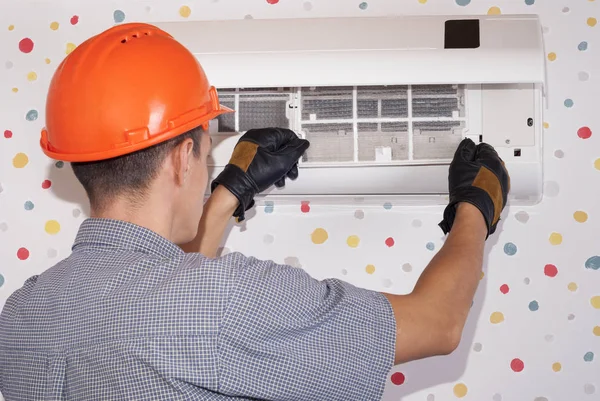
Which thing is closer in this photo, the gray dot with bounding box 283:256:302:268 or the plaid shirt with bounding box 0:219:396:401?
the plaid shirt with bounding box 0:219:396:401

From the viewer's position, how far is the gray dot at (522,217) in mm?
1488

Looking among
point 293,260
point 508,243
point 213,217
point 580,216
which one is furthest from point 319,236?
point 580,216

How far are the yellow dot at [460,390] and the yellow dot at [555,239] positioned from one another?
0.34 metres

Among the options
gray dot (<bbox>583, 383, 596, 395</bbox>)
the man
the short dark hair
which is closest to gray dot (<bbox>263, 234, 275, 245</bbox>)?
the man

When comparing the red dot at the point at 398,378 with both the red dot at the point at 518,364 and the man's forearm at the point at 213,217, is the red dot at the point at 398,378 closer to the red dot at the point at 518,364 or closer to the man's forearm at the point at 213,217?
the red dot at the point at 518,364

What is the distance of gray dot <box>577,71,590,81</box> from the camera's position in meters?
1.48

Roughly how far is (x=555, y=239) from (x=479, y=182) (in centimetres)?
35

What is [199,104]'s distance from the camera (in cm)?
106

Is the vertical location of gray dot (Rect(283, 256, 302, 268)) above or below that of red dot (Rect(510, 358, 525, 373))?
above

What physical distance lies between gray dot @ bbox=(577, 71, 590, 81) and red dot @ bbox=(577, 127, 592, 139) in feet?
0.33

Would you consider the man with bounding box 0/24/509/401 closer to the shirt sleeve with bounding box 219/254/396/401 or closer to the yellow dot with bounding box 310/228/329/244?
the shirt sleeve with bounding box 219/254/396/401

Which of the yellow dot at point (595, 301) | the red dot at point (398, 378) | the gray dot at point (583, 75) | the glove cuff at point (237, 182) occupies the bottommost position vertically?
the red dot at point (398, 378)

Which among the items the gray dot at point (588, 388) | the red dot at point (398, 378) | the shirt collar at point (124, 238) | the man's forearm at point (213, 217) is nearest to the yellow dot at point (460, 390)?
the red dot at point (398, 378)

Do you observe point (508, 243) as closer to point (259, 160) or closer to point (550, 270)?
point (550, 270)
